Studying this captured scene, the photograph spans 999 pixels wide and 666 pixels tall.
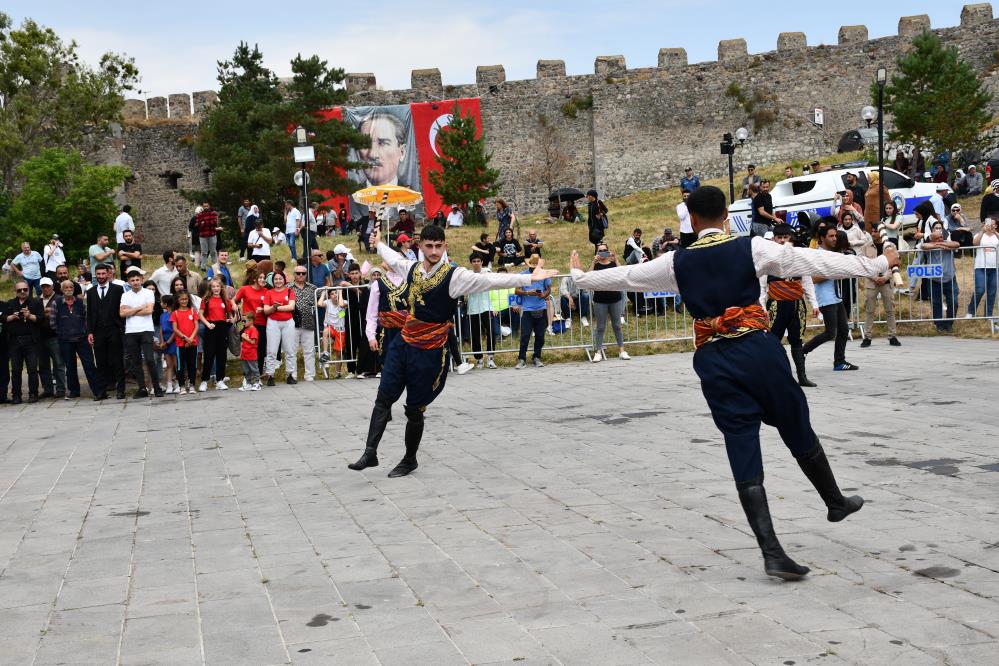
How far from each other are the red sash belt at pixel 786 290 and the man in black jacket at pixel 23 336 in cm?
953

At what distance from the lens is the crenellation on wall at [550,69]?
4450 centimetres

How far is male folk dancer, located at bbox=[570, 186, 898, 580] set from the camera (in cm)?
517

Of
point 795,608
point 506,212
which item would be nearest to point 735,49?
point 506,212

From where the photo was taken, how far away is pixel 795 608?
459 cm

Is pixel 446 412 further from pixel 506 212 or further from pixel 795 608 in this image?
pixel 506 212

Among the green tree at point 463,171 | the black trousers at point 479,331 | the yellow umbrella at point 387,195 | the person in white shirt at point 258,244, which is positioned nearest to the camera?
the black trousers at point 479,331

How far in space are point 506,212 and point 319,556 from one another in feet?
63.5

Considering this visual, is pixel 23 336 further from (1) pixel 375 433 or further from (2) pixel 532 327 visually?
(1) pixel 375 433

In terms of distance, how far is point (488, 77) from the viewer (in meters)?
44.1

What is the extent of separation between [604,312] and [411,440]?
825 cm

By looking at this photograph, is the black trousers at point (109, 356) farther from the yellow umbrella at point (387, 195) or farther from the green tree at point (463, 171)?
the green tree at point (463, 171)

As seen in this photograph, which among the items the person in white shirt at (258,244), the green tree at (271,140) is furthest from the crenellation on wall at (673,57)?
the person in white shirt at (258,244)

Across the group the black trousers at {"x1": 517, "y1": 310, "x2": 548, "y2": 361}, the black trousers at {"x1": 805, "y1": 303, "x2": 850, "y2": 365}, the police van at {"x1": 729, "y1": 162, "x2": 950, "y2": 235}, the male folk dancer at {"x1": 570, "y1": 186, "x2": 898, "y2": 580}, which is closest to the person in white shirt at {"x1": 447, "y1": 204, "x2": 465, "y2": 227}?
the police van at {"x1": 729, "y1": 162, "x2": 950, "y2": 235}

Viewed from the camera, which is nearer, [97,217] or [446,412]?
[446,412]
